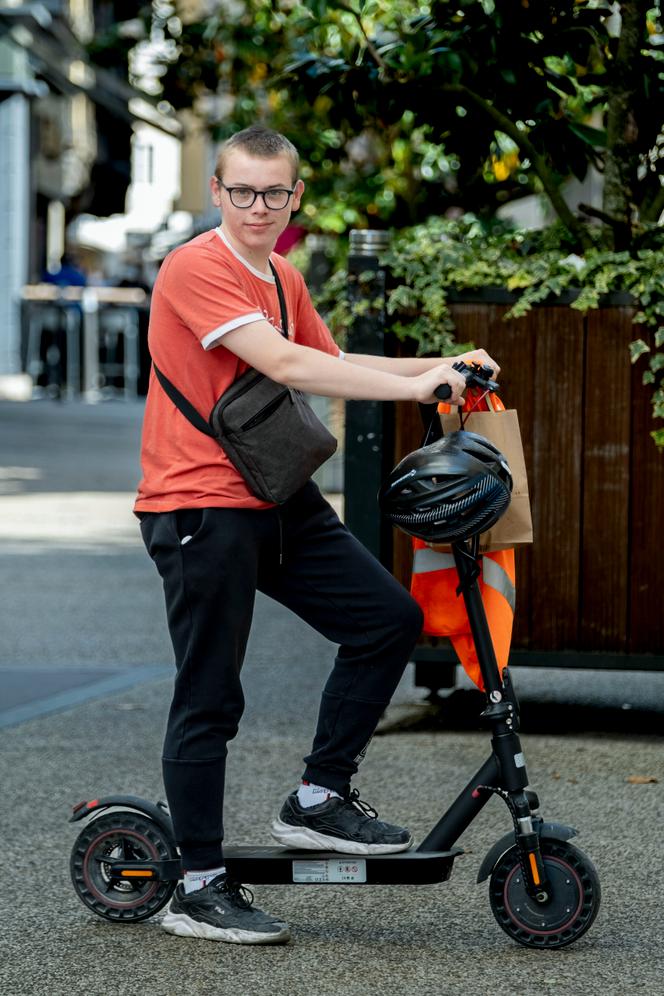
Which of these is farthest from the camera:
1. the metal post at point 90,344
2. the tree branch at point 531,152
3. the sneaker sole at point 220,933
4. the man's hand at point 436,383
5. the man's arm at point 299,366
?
the metal post at point 90,344

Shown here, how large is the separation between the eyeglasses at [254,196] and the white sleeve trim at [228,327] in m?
0.25

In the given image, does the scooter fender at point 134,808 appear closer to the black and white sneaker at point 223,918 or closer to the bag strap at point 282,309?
the black and white sneaker at point 223,918

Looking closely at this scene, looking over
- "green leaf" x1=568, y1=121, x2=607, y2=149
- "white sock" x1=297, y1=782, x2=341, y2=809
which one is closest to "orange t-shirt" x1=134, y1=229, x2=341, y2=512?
"white sock" x1=297, y1=782, x2=341, y2=809

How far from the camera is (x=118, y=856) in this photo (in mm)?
4234

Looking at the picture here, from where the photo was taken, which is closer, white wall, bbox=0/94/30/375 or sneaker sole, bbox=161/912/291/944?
sneaker sole, bbox=161/912/291/944

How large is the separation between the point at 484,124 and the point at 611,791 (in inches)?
103

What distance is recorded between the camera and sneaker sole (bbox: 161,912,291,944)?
159 inches

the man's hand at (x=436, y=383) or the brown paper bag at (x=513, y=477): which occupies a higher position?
the man's hand at (x=436, y=383)

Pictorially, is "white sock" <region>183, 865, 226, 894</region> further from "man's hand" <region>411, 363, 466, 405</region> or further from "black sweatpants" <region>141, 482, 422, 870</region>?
"man's hand" <region>411, 363, 466, 405</region>

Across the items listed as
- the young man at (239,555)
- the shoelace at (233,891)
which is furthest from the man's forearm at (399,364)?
the shoelace at (233,891)

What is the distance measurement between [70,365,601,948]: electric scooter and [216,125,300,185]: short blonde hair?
2.11 ft

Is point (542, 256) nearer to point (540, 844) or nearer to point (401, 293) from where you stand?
point (401, 293)

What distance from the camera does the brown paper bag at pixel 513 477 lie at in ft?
13.6

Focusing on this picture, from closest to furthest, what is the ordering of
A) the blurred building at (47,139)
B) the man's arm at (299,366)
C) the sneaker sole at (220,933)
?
the man's arm at (299,366), the sneaker sole at (220,933), the blurred building at (47,139)
